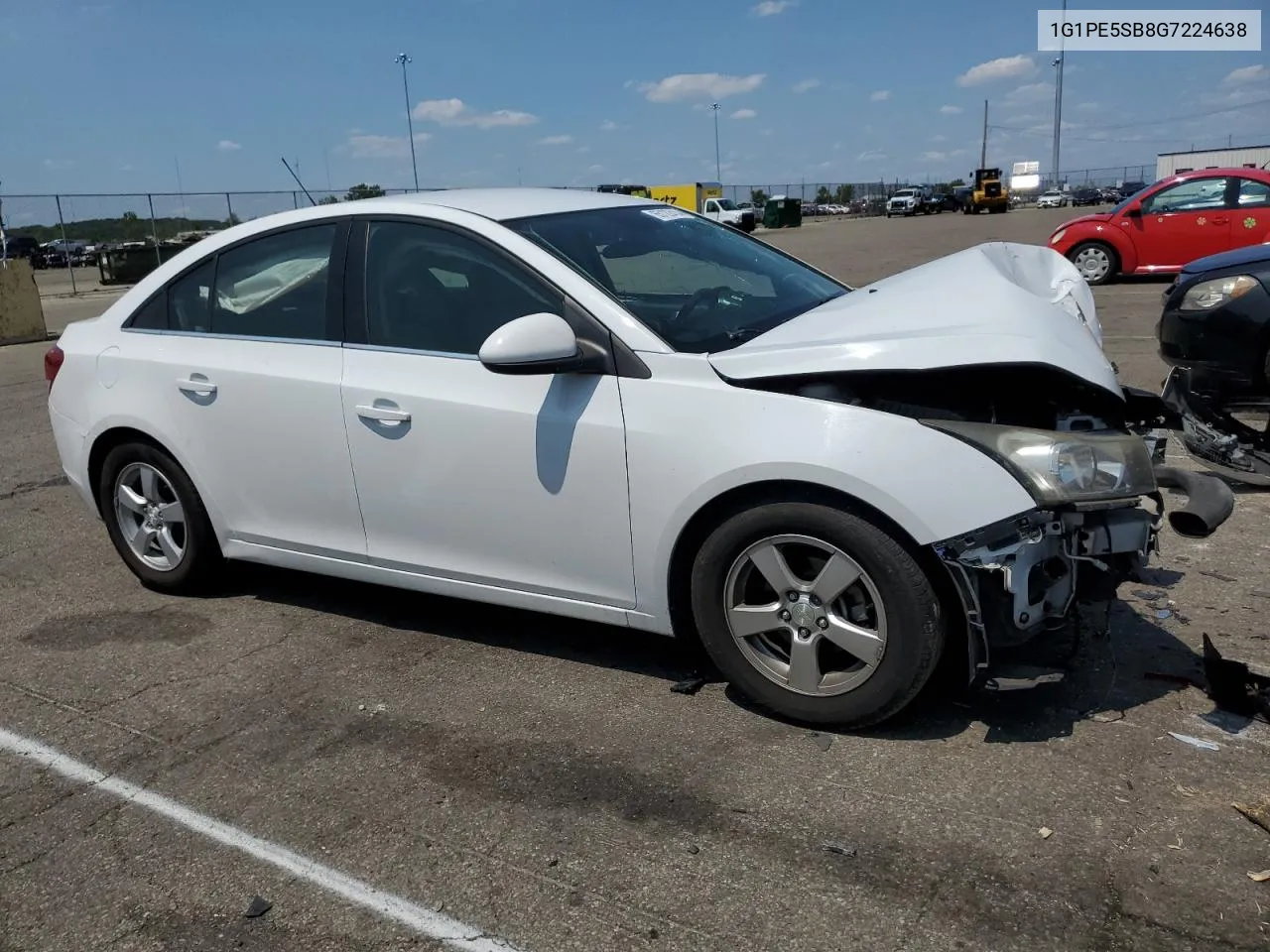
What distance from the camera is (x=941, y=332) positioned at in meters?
3.23

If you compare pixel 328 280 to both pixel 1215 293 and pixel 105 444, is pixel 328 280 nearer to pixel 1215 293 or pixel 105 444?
pixel 105 444

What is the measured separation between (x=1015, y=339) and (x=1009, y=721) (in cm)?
120

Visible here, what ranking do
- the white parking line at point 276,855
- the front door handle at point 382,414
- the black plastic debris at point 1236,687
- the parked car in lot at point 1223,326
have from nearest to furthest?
the white parking line at point 276,855, the black plastic debris at point 1236,687, the front door handle at point 382,414, the parked car in lot at point 1223,326

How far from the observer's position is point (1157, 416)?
3539mm

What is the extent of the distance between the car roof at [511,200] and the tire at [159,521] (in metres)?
1.50

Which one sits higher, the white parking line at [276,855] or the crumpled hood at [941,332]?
the crumpled hood at [941,332]

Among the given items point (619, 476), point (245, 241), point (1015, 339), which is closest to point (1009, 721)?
point (1015, 339)

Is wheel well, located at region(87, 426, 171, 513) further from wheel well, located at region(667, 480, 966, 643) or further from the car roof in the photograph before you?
wheel well, located at region(667, 480, 966, 643)

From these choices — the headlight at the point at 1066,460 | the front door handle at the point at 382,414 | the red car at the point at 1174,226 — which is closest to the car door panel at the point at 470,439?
the front door handle at the point at 382,414

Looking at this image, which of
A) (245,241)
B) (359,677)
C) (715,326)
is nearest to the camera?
(715,326)

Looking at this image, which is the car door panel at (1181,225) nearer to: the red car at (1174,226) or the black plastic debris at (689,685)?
the red car at (1174,226)

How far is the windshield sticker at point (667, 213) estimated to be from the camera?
4.60 metres

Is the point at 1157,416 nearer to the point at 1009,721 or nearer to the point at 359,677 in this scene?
the point at 1009,721

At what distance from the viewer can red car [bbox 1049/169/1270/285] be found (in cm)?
1377
